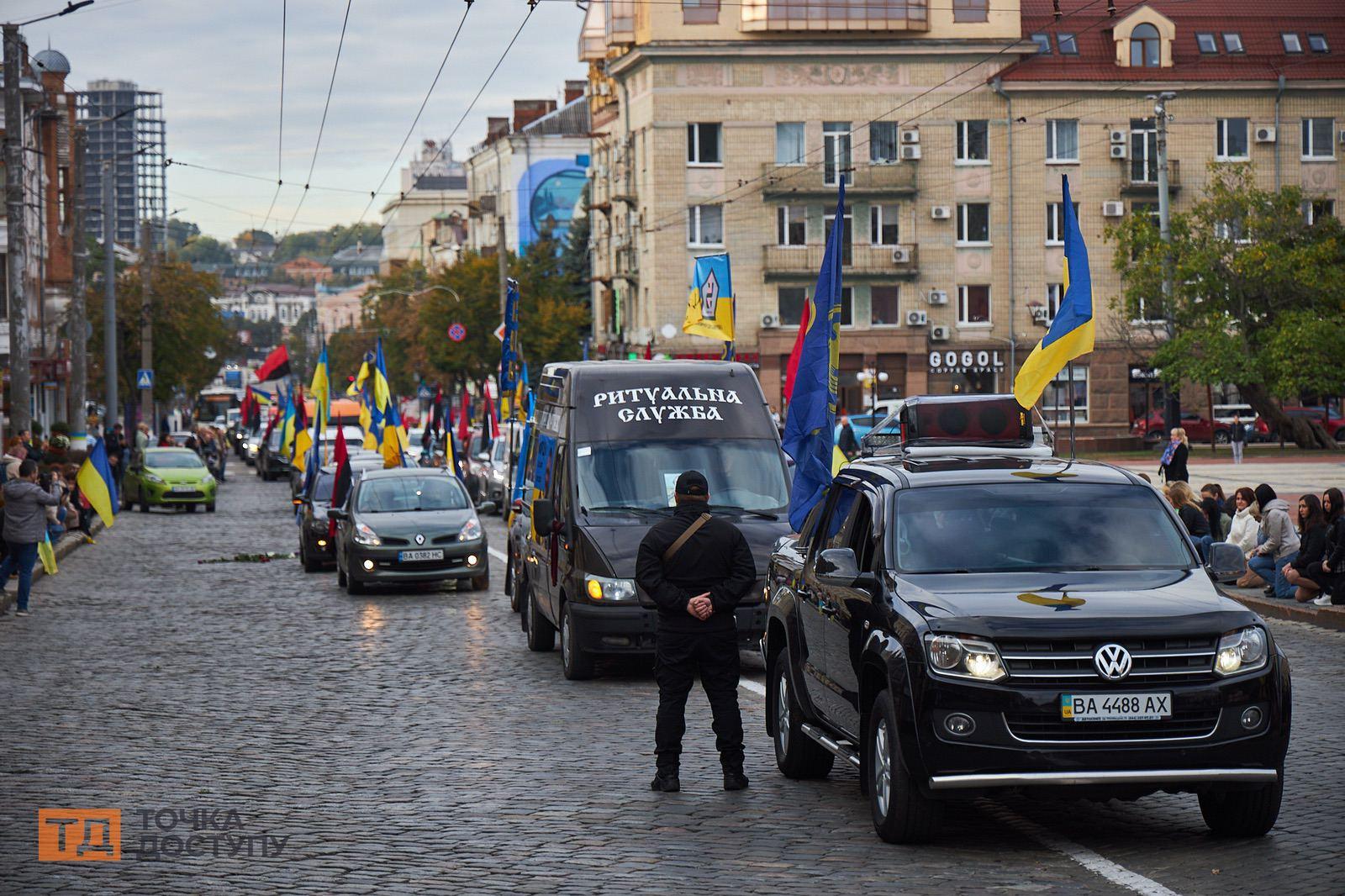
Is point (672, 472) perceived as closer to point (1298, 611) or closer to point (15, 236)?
point (1298, 611)

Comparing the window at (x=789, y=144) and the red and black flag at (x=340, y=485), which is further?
the window at (x=789, y=144)

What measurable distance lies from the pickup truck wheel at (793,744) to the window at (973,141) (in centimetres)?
6144

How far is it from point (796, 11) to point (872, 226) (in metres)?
8.11

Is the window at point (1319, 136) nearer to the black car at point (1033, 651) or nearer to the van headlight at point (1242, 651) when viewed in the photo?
the black car at point (1033, 651)

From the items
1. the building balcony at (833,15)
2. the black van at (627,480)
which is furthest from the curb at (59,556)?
the building balcony at (833,15)

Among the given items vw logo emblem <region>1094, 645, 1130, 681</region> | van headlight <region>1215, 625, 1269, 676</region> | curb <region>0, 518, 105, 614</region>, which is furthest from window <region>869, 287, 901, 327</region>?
vw logo emblem <region>1094, 645, 1130, 681</region>

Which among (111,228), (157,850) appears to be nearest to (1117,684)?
(157,850)

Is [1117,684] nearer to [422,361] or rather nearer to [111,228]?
[111,228]

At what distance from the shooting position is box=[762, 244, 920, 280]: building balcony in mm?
70375

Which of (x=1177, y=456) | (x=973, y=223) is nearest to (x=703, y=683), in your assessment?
(x=1177, y=456)

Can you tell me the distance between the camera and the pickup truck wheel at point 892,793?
852 cm

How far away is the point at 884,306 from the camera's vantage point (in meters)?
71.7

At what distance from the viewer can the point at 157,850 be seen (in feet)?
29.8

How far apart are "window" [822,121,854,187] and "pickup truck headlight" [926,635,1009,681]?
206 feet
